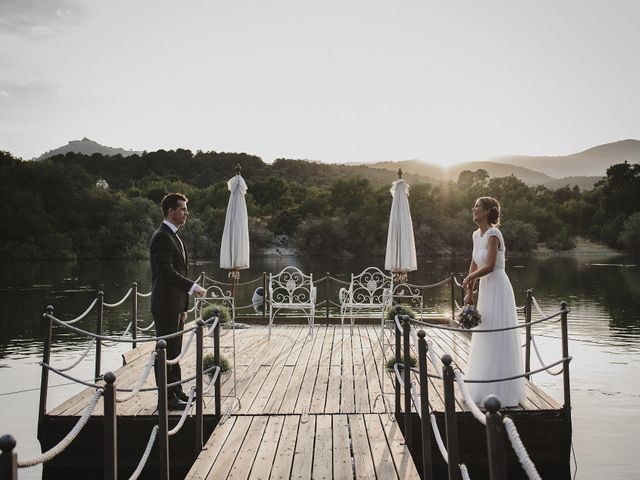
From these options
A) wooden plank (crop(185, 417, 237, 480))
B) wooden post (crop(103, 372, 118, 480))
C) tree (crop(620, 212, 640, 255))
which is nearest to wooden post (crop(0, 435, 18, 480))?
wooden post (crop(103, 372, 118, 480))

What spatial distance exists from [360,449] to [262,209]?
69893 mm

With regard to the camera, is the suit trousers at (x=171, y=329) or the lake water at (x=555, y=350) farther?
the lake water at (x=555, y=350)

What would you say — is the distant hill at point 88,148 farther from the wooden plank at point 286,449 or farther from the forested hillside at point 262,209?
the wooden plank at point 286,449

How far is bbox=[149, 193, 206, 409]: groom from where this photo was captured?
633 cm

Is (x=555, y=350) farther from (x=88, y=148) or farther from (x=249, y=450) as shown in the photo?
(x=88, y=148)

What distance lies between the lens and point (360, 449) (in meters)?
5.54

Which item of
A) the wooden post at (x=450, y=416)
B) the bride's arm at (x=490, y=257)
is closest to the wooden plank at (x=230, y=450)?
the wooden post at (x=450, y=416)

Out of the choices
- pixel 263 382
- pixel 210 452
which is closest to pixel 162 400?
pixel 210 452

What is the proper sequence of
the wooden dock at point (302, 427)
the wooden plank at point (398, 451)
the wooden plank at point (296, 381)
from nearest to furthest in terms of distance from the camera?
the wooden plank at point (398, 451), the wooden dock at point (302, 427), the wooden plank at point (296, 381)

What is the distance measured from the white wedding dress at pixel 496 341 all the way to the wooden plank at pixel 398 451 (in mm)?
1087

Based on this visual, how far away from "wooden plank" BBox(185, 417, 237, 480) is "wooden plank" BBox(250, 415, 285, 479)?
37 centimetres

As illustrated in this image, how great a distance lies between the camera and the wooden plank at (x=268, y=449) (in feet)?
16.5

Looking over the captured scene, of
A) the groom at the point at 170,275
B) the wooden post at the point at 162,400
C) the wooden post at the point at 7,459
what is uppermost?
the groom at the point at 170,275

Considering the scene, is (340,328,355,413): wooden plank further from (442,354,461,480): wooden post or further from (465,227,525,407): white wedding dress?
(442,354,461,480): wooden post
